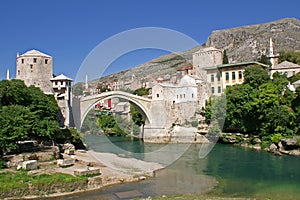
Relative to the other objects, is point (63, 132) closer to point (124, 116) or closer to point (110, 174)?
point (110, 174)

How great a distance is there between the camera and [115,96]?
38.0 meters

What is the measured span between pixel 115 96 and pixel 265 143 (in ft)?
55.8

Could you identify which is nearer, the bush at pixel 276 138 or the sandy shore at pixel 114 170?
the sandy shore at pixel 114 170

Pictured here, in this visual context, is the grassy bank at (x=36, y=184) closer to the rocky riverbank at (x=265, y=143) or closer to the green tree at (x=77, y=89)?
the rocky riverbank at (x=265, y=143)

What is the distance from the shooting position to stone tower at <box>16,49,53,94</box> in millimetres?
32094

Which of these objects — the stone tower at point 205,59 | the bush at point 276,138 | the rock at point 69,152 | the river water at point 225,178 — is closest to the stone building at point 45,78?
the rock at point 69,152

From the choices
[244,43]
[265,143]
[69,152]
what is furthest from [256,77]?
[244,43]

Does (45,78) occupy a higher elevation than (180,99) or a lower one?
higher

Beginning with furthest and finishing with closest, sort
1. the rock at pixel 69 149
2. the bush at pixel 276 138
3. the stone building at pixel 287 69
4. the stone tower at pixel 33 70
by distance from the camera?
the stone building at pixel 287 69 < the stone tower at pixel 33 70 < the bush at pixel 276 138 < the rock at pixel 69 149

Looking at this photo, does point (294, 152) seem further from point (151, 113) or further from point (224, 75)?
point (151, 113)

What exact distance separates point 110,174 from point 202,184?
16.8 ft

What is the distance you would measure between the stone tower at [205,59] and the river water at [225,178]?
21.0 metres

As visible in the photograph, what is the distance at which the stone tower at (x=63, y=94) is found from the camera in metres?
31.1

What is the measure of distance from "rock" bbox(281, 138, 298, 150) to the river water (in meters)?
1.81
